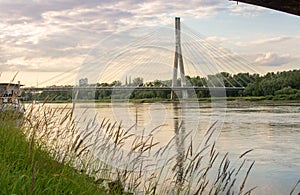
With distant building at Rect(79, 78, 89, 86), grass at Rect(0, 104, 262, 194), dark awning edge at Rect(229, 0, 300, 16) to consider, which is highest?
dark awning edge at Rect(229, 0, 300, 16)

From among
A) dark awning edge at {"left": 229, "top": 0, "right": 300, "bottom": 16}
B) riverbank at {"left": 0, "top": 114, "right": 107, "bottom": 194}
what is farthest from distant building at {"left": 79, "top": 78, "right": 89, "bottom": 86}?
dark awning edge at {"left": 229, "top": 0, "right": 300, "bottom": 16}

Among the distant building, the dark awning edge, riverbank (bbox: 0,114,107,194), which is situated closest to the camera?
the dark awning edge

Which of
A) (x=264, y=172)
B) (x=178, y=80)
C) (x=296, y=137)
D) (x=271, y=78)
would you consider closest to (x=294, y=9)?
(x=264, y=172)

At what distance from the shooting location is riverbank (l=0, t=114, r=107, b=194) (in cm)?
221

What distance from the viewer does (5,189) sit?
213 cm

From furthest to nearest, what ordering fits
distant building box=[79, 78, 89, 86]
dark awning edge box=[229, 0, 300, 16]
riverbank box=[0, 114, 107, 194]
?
distant building box=[79, 78, 89, 86], riverbank box=[0, 114, 107, 194], dark awning edge box=[229, 0, 300, 16]

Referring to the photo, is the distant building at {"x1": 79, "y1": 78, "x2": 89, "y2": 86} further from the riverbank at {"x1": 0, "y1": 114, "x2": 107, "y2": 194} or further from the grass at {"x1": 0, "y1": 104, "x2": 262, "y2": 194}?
the riverbank at {"x1": 0, "y1": 114, "x2": 107, "y2": 194}

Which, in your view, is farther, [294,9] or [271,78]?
[271,78]

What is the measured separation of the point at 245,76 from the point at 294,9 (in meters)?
31.4

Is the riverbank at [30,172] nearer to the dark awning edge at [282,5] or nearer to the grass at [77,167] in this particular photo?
the grass at [77,167]

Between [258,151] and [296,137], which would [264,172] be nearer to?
[258,151]

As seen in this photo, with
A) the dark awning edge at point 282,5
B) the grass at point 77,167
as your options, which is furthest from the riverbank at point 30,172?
the dark awning edge at point 282,5

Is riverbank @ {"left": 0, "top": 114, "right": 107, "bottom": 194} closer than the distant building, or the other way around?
riverbank @ {"left": 0, "top": 114, "right": 107, "bottom": 194}

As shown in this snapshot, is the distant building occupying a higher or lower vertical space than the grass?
higher
